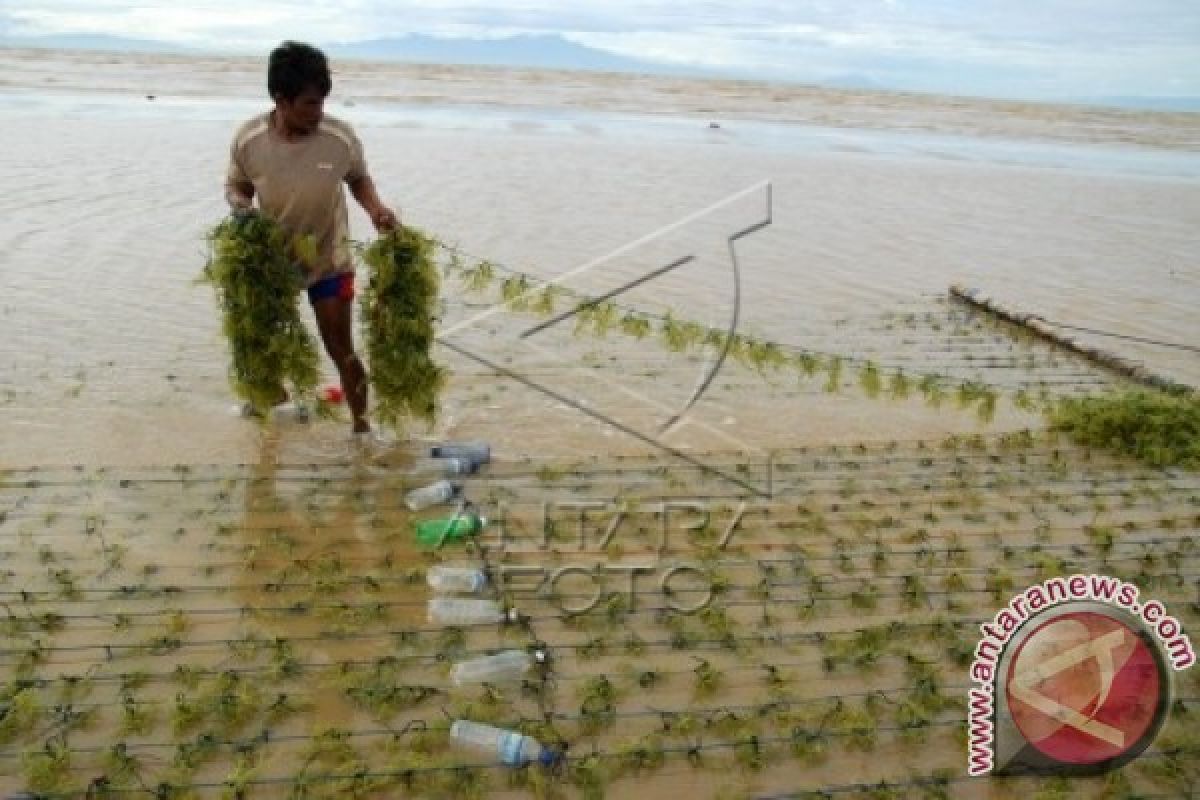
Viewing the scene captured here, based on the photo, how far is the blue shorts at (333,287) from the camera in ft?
18.0

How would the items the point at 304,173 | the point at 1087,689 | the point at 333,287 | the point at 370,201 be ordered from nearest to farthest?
the point at 1087,689
the point at 304,173
the point at 370,201
the point at 333,287

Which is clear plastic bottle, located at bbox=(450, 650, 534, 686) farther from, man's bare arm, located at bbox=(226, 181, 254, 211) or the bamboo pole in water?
the bamboo pole in water

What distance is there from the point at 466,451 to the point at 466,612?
67.3 inches

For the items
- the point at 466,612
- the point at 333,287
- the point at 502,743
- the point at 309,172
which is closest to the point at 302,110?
the point at 309,172

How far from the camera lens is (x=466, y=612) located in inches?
164

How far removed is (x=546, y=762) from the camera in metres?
3.34

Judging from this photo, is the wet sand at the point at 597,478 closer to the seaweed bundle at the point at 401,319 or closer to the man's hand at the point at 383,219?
the seaweed bundle at the point at 401,319

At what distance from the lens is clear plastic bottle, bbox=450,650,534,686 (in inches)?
148

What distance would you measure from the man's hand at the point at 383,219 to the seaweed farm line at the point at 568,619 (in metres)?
1.48

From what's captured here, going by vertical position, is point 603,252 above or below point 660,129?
below

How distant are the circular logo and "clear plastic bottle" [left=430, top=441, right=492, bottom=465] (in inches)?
127

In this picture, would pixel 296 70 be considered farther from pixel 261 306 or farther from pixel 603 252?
pixel 603 252

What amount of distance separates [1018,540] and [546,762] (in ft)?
10.6

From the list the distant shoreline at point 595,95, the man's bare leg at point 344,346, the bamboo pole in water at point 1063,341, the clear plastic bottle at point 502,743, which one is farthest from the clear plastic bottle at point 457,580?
the distant shoreline at point 595,95
